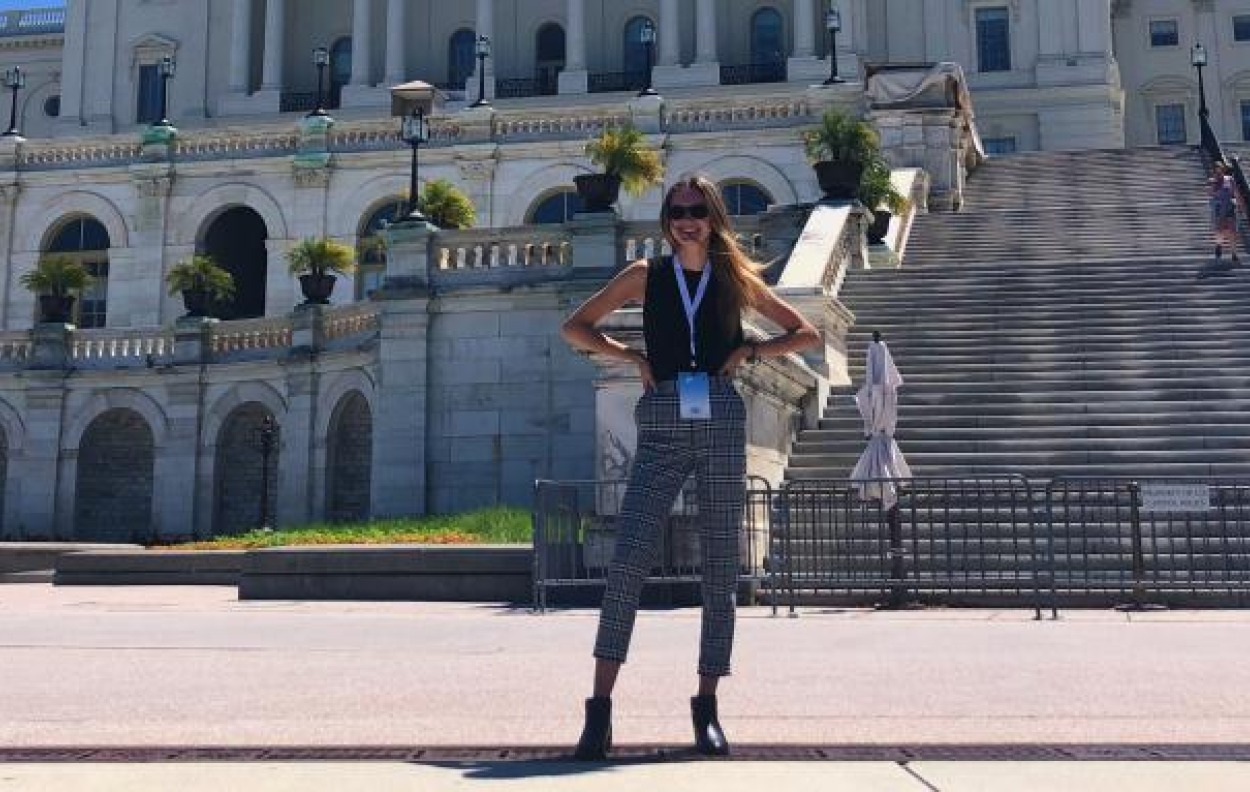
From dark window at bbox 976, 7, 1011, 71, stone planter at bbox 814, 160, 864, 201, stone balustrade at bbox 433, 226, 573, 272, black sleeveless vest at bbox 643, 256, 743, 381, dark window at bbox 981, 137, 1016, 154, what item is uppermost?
dark window at bbox 976, 7, 1011, 71

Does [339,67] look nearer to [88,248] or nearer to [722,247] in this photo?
[88,248]

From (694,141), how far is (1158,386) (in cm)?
2033

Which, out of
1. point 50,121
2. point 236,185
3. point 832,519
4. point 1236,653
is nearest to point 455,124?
point 236,185

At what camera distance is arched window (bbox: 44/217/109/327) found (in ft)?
130

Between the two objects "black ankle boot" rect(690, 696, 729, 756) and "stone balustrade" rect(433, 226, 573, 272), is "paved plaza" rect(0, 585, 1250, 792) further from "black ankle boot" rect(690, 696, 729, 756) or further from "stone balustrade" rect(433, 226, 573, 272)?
"stone balustrade" rect(433, 226, 573, 272)

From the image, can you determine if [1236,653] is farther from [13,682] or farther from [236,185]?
[236,185]

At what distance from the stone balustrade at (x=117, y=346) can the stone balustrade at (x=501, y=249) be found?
8.75 metres

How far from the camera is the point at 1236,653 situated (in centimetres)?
888

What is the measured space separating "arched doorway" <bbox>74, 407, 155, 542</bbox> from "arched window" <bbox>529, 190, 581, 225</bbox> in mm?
12084

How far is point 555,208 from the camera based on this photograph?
38250 mm

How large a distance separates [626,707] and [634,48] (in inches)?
2196

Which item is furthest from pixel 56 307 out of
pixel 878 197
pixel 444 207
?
pixel 878 197

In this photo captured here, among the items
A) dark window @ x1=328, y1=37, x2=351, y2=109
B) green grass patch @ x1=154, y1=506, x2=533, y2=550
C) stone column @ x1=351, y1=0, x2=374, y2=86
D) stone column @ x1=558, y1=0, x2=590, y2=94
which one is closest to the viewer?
green grass patch @ x1=154, y1=506, x2=533, y2=550

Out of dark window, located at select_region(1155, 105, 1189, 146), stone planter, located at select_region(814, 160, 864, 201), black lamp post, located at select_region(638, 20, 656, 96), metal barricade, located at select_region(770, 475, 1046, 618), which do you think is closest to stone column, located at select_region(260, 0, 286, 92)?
black lamp post, located at select_region(638, 20, 656, 96)
